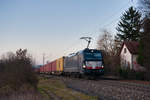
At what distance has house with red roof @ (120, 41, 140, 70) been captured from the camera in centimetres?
4075

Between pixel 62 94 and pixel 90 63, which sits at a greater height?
pixel 90 63

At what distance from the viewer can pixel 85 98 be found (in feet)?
39.3

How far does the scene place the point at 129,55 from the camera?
41.8 meters

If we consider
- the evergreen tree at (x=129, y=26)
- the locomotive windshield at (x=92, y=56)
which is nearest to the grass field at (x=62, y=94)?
the locomotive windshield at (x=92, y=56)

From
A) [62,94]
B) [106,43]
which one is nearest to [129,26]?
[106,43]

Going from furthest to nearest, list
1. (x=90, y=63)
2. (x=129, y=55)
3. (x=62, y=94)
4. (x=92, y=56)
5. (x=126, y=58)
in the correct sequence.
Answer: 1. (x=126, y=58)
2. (x=129, y=55)
3. (x=92, y=56)
4. (x=90, y=63)
5. (x=62, y=94)

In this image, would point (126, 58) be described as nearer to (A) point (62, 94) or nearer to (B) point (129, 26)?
(B) point (129, 26)

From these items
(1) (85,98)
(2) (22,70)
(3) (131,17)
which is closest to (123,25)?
(3) (131,17)

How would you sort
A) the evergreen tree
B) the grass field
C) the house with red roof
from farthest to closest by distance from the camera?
the evergreen tree
the house with red roof
the grass field

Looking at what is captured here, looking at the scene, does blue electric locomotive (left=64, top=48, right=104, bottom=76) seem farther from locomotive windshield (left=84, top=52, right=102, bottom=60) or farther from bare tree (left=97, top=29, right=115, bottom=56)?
bare tree (left=97, top=29, right=115, bottom=56)

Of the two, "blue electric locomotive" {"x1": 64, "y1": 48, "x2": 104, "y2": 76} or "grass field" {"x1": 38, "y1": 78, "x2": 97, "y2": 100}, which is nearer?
"grass field" {"x1": 38, "y1": 78, "x2": 97, "y2": 100}

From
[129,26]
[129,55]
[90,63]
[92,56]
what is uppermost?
[129,26]

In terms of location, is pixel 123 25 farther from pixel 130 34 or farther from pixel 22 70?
pixel 22 70

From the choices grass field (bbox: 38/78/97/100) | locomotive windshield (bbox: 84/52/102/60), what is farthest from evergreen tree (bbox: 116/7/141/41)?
grass field (bbox: 38/78/97/100)
